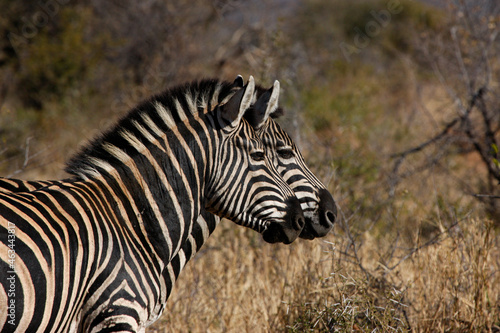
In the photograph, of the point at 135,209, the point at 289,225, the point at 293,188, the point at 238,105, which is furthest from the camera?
the point at 293,188

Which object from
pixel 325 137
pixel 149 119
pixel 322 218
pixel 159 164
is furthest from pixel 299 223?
pixel 325 137

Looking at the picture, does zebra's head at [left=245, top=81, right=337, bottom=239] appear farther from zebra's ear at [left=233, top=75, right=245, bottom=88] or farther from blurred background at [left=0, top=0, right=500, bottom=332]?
blurred background at [left=0, top=0, right=500, bottom=332]

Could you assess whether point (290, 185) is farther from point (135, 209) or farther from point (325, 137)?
point (325, 137)

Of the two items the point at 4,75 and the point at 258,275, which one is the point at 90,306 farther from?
the point at 4,75

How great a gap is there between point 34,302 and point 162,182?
0.93m

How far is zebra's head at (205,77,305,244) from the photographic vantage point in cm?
294

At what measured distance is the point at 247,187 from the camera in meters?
2.96

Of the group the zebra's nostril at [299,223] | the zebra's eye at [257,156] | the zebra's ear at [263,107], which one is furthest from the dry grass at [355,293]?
the zebra's ear at [263,107]

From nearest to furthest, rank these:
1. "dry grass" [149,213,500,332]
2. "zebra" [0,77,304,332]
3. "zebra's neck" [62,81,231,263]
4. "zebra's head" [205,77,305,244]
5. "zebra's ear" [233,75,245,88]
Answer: "zebra" [0,77,304,332], "zebra's neck" [62,81,231,263], "zebra's head" [205,77,305,244], "zebra's ear" [233,75,245,88], "dry grass" [149,213,500,332]

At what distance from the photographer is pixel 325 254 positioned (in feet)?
14.6

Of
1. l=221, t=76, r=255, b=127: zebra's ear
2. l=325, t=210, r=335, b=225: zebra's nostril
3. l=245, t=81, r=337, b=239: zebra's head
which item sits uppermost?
l=221, t=76, r=255, b=127: zebra's ear

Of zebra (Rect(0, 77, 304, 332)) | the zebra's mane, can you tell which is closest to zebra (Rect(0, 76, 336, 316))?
zebra (Rect(0, 77, 304, 332))

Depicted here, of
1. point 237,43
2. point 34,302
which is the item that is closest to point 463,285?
point 34,302

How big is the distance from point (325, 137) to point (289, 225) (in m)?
5.35
